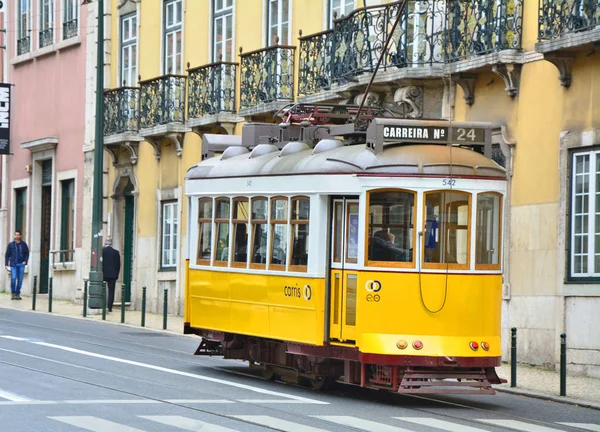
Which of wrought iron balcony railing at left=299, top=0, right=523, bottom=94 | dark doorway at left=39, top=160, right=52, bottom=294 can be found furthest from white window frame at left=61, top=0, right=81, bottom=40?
wrought iron balcony railing at left=299, top=0, right=523, bottom=94

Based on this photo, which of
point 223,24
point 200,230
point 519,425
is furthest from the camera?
point 223,24

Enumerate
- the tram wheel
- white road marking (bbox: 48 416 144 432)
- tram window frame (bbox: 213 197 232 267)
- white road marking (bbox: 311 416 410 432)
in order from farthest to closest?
tram window frame (bbox: 213 197 232 267) < the tram wheel < white road marking (bbox: 311 416 410 432) < white road marking (bbox: 48 416 144 432)

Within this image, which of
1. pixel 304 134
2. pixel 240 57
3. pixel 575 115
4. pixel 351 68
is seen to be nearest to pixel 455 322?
pixel 304 134

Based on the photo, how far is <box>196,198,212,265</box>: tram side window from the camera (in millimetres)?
19297

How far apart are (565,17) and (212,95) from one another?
12370mm

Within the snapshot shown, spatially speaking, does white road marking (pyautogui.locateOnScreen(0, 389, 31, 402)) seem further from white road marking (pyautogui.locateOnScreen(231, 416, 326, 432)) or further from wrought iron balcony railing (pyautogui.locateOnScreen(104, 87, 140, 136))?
wrought iron balcony railing (pyautogui.locateOnScreen(104, 87, 140, 136))

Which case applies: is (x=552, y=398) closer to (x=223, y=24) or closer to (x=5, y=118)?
(x=223, y=24)

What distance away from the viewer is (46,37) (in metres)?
40.7

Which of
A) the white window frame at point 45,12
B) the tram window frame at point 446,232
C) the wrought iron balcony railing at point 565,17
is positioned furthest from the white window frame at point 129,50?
the tram window frame at point 446,232

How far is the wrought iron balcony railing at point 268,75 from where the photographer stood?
28.9 metres

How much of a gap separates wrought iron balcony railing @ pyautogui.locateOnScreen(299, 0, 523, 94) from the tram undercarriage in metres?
6.82

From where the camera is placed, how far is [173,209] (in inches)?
1345

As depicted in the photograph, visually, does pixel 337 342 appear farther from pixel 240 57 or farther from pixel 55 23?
pixel 55 23

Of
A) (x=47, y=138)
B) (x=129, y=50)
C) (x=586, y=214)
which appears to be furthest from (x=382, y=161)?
(x=47, y=138)
